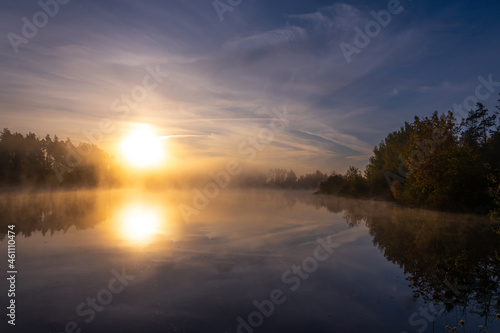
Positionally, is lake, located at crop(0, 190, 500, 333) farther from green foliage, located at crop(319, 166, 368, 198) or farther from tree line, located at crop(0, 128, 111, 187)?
tree line, located at crop(0, 128, 111, 187)

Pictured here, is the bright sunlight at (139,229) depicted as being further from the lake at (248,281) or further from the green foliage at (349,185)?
the green foliage at (349,185)

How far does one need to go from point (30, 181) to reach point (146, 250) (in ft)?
299

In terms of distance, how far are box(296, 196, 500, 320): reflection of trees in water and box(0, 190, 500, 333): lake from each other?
0.21ft

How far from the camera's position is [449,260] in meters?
14.5

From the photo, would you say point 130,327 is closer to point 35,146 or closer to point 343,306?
point 343,306

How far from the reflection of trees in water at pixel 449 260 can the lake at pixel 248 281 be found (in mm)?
64

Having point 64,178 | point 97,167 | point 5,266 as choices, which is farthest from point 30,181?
point 5,266

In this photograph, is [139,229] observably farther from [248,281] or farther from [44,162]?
[44,162]

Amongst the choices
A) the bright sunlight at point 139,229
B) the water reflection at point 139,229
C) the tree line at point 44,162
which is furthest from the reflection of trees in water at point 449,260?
the tree line at point 44,162

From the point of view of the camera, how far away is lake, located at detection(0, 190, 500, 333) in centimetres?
791

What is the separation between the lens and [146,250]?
15.1 m

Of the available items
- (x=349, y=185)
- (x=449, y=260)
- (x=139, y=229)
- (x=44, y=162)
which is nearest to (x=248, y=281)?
(x=449, y=260)

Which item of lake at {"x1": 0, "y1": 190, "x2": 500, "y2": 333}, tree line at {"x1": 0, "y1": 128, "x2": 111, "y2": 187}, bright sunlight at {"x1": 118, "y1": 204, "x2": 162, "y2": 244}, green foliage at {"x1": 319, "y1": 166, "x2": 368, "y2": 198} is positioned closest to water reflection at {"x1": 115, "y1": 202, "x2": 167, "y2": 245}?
bright sunlight at {"x1": 118, "y1": 204, "x2": 162, "y2": 244}

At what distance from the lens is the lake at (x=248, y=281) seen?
25.9 feet
